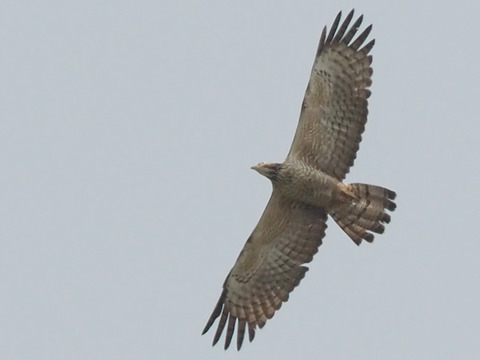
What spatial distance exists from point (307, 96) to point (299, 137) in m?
0.57

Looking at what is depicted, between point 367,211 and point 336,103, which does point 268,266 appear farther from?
point 336,103

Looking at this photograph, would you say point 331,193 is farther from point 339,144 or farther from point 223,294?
point 223,294

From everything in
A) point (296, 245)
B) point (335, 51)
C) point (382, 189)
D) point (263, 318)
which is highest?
point (335, 51)

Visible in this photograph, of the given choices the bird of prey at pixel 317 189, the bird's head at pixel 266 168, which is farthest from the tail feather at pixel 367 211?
the bird's head at pixel 266 168

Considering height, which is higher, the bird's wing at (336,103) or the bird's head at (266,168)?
the bird's wing at (336,103)

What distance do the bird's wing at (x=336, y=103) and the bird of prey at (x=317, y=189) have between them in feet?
0.04

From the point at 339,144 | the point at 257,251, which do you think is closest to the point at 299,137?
the point at 339,144

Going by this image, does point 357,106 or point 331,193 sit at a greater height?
point 357,106

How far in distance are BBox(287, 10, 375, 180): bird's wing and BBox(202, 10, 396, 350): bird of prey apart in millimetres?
13

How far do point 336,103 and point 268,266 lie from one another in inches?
99.5

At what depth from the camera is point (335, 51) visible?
1656 cm

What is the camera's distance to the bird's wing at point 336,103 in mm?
16469

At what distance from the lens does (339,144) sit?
54.5 ft

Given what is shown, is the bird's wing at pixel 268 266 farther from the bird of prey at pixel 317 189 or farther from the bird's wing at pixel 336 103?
the bird's wing at pixel 336 103
